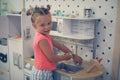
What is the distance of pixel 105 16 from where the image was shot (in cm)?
192

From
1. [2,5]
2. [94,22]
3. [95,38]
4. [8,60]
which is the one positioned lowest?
[8,60]

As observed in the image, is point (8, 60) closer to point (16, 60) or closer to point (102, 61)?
point (16, 60)

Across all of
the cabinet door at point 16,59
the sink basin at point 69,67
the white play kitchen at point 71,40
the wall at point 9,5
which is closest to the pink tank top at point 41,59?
the white play kitchen at point 71,40

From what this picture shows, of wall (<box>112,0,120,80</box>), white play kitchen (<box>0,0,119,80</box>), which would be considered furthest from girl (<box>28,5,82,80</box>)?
wall (<box>112,0,120,80</box>)

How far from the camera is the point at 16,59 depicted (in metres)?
2.38

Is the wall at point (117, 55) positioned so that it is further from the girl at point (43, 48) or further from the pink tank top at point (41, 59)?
the pink tank top at point (41, 59)

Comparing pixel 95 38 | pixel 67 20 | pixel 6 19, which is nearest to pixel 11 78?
pixel 6 19

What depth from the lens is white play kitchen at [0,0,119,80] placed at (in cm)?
189

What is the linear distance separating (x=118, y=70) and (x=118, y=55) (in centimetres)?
17

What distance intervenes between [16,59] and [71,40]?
2.61 feet

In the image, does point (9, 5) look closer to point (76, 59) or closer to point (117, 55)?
point (76, 59)

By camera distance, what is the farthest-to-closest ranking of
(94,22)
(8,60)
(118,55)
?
1. (8,60)
2. (94,22)
3. (118,55)

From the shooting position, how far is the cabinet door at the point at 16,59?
2318mm

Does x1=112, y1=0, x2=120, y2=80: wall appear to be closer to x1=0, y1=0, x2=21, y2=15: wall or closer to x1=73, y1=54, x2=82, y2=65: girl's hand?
x1=73, y1=54, x2=82, y2=65: girl's hand
